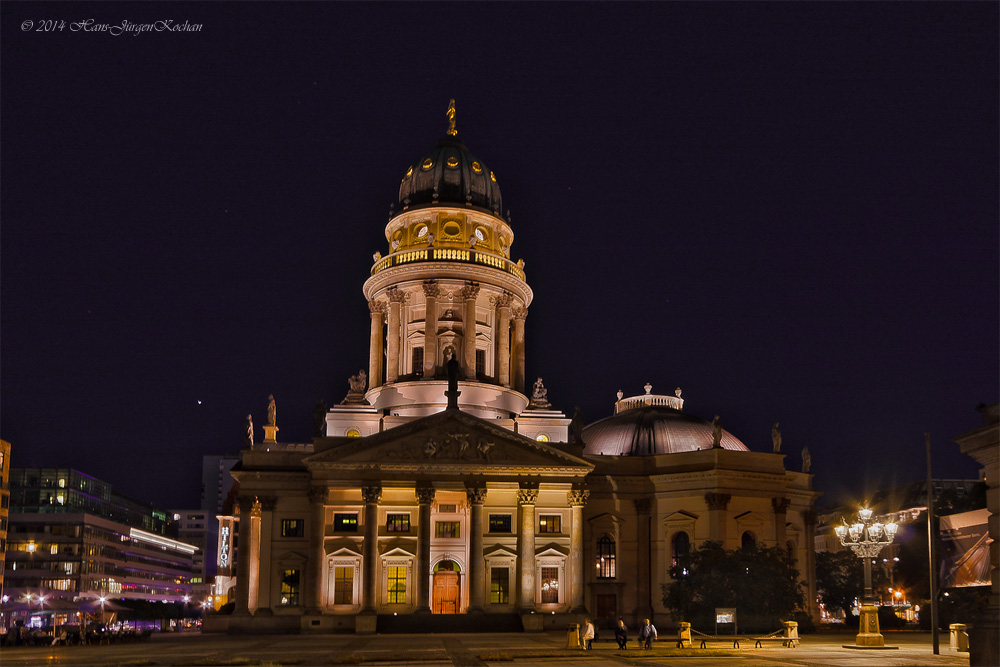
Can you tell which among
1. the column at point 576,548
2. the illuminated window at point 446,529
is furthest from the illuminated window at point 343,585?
the column at point 576,548

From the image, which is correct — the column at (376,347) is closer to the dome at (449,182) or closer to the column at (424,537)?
the dome at (449,182)

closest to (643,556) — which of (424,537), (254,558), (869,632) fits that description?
(424,537)

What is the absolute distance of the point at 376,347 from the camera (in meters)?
87.2

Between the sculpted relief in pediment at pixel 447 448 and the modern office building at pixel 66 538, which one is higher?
the sculpted relief in pediment at pixel 447 448

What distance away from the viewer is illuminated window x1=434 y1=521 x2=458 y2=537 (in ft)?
240

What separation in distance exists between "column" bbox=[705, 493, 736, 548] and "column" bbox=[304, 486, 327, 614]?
2685 centimetres

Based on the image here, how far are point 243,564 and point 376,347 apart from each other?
22.6 metres

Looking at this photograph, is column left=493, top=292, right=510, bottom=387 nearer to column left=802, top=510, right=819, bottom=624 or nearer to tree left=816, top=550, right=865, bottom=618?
column left=802, top=510, right=819, bottom=624

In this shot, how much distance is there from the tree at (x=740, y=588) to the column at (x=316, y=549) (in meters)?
23.1

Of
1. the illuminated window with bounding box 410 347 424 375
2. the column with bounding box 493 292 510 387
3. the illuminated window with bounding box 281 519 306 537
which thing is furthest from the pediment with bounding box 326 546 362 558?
the column with bounding box 493 292 510 387

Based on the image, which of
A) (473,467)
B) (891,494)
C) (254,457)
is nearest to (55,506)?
(254,457)

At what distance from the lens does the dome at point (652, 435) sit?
82938mm

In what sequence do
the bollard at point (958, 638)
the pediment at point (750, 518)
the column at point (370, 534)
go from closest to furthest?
the bollard at point (958, 638) < the column at point (370, 534) < the pediment at point (750, 518)

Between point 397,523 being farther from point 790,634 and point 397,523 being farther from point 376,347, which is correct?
point 790,634
